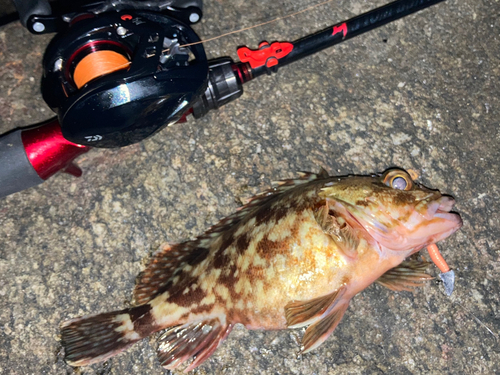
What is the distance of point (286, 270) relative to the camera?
216cm

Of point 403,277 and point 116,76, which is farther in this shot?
point 403,277

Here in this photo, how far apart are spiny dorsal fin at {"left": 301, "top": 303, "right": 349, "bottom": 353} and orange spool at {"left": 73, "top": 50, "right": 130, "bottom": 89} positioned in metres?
1.66

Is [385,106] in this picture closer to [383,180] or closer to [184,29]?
[383,180]

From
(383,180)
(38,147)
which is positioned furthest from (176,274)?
(383,180)

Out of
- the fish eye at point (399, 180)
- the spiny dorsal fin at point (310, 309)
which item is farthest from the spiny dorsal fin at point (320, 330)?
the fish eye at point (399, 180)

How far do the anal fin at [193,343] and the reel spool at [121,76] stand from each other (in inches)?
43.7

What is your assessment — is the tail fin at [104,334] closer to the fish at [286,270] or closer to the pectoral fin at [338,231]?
the fish at [286,270]

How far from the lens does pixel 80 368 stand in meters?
2.48

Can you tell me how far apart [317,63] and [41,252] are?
89.7 inches

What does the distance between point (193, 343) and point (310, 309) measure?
28.4 inches

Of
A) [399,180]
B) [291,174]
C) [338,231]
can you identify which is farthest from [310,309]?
[291,174]

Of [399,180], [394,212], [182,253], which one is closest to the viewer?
[394,212]

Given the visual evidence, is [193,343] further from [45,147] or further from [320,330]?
[45,147]

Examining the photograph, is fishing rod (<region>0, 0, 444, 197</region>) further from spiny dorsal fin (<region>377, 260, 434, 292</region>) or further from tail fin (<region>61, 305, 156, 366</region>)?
spiny dorsal fin (<region>377, 260, 434, 292</region>)
